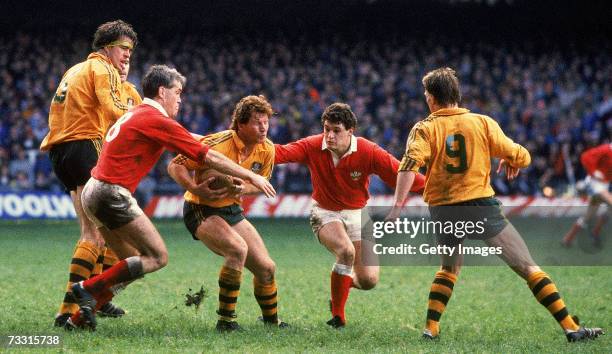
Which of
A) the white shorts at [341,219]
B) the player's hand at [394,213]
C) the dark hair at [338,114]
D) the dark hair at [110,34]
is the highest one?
the dark hair at [110,34]

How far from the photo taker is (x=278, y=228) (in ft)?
62.2

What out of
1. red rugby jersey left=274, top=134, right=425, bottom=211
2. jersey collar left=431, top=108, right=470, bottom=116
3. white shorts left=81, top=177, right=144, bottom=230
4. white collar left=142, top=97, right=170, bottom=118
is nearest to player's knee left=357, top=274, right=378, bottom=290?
red rugby jersey left=274, top=134, right=425, bottom=211

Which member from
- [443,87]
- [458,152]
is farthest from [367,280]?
[443,87]

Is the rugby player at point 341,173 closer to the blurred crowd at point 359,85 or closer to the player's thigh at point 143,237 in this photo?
the player's thigh at point 143,237

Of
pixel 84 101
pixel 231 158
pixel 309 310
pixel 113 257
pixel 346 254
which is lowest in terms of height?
pixel 309 310

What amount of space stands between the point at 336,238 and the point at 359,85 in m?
20.3

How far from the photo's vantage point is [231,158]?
24.8 feet

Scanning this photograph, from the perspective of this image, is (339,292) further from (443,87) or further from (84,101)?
(84,101)

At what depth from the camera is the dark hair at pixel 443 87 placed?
7.01 meters

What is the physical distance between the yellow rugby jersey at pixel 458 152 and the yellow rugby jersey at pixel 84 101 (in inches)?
99.2

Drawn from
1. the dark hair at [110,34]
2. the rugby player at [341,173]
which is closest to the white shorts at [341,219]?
the rugby player at [341,173]

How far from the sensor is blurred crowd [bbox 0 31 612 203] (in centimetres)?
2406

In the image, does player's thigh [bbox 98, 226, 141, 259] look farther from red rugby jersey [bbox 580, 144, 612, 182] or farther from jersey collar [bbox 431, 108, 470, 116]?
red rugby jersey [bbox 580, 144, 612, 182]

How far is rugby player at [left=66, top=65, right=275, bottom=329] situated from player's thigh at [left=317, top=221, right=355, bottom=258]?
1.45 meters
